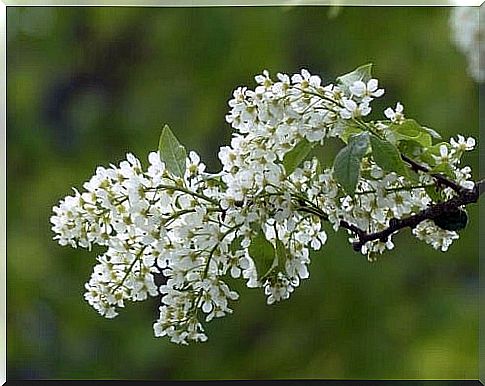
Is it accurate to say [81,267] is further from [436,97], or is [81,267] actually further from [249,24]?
[436,97]

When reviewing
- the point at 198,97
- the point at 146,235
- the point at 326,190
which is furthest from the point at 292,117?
the point at 198,97

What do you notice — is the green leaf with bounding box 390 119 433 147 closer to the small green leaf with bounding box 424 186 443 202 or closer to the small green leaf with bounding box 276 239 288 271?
the small green leaf with bounding box 424 186 443 202

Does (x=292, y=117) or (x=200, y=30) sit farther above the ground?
(x=200, y=30)

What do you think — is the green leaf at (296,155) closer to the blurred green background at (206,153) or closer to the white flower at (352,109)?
the white flower at (352,109)

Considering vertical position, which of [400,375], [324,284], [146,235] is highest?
[324,284]

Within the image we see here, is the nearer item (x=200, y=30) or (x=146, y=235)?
(x=146, y=235)

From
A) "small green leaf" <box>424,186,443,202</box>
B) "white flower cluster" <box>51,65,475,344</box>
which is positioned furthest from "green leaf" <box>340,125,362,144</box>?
"small green leaf" <box>424,186,443,202</box>
